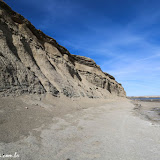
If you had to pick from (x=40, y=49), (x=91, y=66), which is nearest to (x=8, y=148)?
(x=40, y=49)

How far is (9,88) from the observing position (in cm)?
930

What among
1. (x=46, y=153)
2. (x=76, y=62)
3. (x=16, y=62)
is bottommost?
(x=46, y=153)

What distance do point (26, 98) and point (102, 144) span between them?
24.3 feet

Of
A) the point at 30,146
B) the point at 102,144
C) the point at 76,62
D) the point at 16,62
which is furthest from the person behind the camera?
the point at 76,62

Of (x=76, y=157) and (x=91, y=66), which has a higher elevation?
(x=91, y=66)

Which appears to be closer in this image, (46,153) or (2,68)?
(46,153)

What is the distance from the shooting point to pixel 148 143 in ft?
15.0

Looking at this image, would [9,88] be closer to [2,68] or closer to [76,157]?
[2,68]

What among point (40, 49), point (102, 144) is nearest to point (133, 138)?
point (102, 144)

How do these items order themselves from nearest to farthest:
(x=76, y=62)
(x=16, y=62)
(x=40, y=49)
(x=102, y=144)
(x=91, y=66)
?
1. (x=102, y=144)
2. (x=16, y=62)
3. (x=40, y=49)
4. (x=76, y=62)
5. (x=91, y=66)

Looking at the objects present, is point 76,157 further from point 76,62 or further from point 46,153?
point 76,62

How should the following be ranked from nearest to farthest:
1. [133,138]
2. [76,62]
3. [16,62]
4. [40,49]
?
[133,138]
[16,62]
[40,49]
[76,62]

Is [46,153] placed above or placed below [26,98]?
below

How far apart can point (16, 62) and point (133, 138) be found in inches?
462
